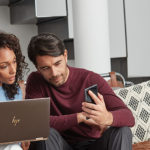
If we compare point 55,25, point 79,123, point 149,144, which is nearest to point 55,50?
point 79,123

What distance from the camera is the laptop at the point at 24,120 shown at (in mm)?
1648

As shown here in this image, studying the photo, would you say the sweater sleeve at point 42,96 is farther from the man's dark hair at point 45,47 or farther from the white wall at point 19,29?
the white wall at point 19,29

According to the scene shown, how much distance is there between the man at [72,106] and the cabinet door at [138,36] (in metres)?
2.03

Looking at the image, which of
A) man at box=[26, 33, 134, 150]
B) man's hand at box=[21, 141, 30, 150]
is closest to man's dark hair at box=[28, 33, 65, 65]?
man at box=[26, 33, 134, 150]

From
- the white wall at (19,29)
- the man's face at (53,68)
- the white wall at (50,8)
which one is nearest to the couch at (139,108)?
the man's face at (53,68)

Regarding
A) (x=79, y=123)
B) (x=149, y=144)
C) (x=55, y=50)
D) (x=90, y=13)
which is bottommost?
(x=149, y=144)

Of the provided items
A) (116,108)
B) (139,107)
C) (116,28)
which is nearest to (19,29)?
(116,28)

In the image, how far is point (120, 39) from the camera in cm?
398

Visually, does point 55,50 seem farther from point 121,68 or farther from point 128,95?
point 121,68

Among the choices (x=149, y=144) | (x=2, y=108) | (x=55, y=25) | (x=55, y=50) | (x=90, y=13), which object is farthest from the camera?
(x=55, y=25)

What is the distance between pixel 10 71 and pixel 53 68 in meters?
0.21

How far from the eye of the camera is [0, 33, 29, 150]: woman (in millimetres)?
1846

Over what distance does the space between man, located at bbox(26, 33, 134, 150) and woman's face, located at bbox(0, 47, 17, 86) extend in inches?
5.7

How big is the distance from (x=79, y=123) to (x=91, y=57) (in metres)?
1.26
